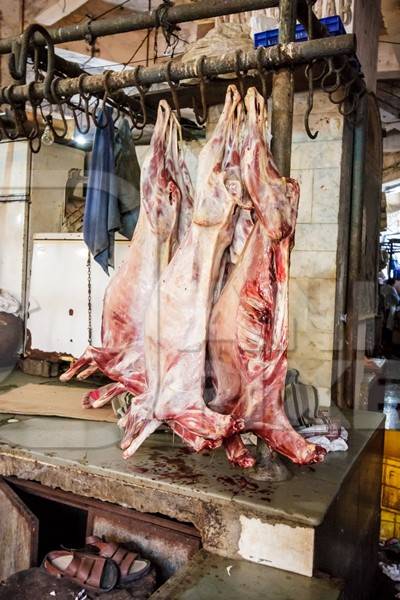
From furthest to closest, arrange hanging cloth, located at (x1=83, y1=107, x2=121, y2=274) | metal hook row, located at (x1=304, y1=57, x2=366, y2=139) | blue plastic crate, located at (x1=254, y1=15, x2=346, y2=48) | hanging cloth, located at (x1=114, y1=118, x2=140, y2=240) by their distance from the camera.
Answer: hanging cloth, located at (x1=114, y1=118, x2=140, y2=240) → hanging cloth, located at (x1=83, y1=107, x2=121, y2=274) → blue plastic crate, located at (x1=254, y1=15, x2=346, y2=48) → metal hook row, located at (x1=304, y1=57, x2=366, y2=139)

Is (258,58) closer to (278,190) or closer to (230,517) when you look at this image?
(278,190)

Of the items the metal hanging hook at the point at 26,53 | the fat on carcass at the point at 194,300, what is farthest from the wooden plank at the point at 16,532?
the metal hanging hook at the point at 26,53

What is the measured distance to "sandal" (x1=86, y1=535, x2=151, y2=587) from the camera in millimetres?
2734

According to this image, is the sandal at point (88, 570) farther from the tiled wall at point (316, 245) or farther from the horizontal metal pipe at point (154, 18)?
the horizontal metal pipe at point (154, 18)

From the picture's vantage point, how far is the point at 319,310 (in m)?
4.47

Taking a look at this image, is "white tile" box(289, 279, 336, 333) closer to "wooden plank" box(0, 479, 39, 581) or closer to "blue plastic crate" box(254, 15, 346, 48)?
"blue plastic crate" box(254, 15, 346, 48)

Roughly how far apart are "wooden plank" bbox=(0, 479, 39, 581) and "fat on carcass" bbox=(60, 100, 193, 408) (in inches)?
31.6

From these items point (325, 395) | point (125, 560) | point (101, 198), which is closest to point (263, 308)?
point (125, 560)

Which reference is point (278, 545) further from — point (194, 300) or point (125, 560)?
point (194, 300)

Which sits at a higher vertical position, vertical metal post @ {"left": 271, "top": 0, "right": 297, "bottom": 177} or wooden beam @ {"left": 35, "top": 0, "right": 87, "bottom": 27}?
wooden beam @ {"left": 35, "top": 0, "right": 87, "bottom": 27}

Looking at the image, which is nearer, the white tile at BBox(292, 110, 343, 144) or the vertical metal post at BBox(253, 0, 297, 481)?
the vertical metal post at BBox(253, 0, 297, 481)

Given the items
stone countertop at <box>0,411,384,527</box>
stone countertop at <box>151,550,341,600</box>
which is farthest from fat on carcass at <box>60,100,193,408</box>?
stone countertop at <box>151,550,341,600</box>

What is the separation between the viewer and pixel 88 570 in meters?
2.72

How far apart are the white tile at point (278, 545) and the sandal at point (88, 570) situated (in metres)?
0.82
